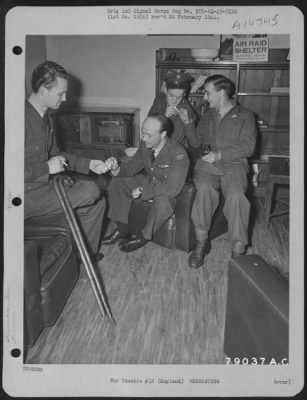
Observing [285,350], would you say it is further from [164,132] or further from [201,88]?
[201,88]

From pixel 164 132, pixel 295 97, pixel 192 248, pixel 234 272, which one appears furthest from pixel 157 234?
pixel 295 97

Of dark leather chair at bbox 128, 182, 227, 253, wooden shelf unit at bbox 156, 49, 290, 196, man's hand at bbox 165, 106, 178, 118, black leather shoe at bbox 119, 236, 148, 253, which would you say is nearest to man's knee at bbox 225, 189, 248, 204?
dark leather chair at bbox 128, 182, 227, 253

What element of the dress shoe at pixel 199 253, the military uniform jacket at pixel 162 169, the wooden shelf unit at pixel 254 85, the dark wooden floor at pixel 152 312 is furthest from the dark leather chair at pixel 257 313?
the wooden shelf unit at pixel 254 85

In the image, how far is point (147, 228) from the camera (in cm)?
189

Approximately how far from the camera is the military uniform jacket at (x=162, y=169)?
6.07 ft

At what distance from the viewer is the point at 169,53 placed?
257 cm

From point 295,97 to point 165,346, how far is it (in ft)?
2.94

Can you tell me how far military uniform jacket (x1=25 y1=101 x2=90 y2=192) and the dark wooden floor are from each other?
1.65ft

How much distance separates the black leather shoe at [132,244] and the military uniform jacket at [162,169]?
0.22m

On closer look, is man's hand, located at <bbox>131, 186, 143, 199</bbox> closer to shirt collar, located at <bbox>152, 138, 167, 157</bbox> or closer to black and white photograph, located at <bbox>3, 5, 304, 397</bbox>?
black and white photograph, located at <bbox>3, 5, 304, 397</bbox>

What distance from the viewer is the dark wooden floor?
1227mm

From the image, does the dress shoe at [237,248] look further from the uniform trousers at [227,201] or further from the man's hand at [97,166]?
the man's hand at [97,166]

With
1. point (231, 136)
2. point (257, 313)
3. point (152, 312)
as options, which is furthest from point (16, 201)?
point (231, 136)

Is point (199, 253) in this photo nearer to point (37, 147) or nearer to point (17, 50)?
point (37, 147)
